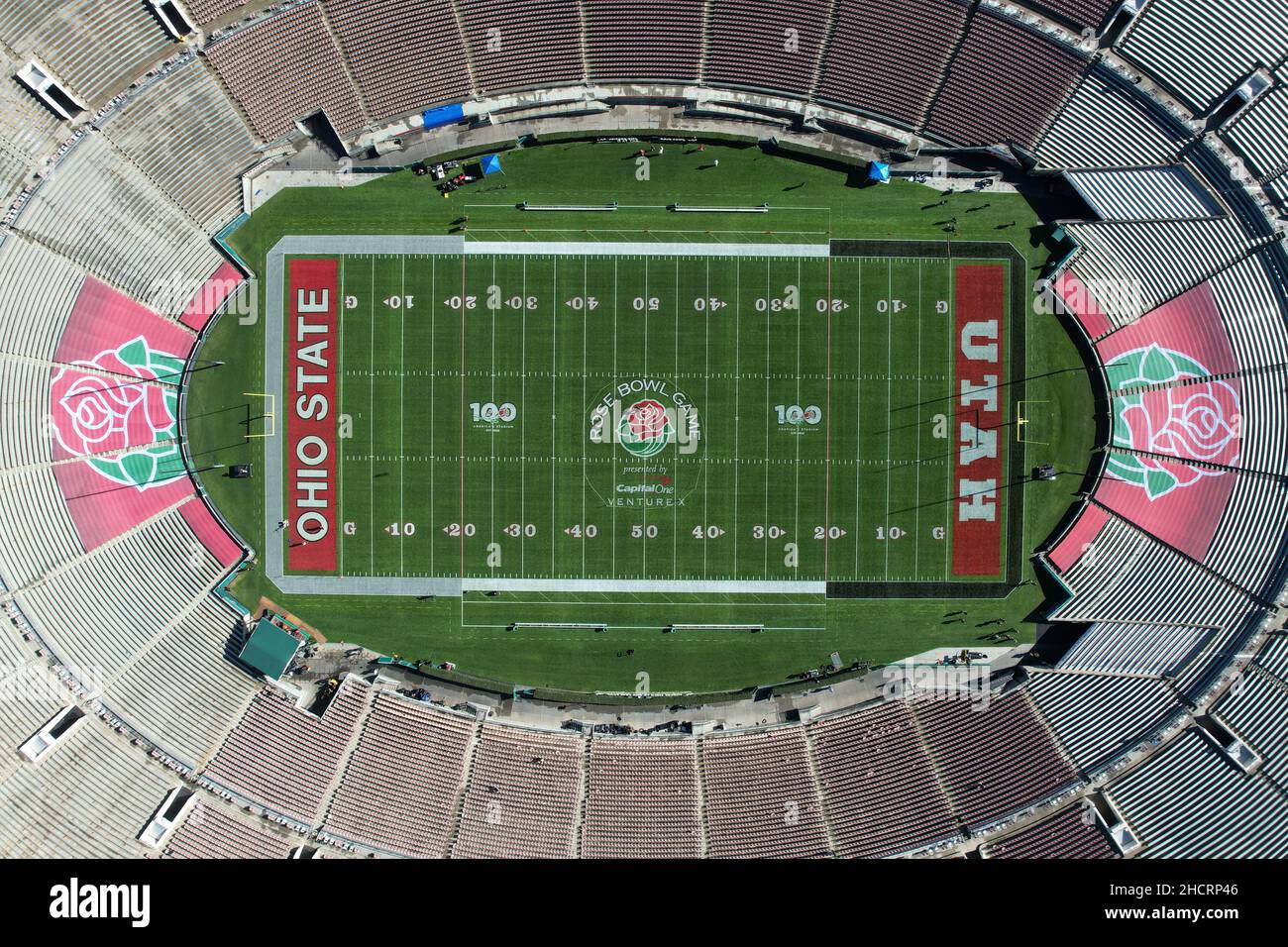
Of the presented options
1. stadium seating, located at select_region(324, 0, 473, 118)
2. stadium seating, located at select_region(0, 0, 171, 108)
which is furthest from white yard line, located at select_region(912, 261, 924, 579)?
stadium seating, located at select_region(0, 0, 171, 108)

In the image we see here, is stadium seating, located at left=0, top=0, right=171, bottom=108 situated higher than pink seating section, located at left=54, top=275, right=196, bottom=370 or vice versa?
stadium seating, located at left=0, top=0, right=171, bottom=108

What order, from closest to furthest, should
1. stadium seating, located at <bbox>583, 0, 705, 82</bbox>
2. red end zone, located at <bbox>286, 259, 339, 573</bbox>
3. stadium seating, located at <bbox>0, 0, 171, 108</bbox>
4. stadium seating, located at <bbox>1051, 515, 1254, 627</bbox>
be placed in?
stadium seating, located at <bbox>0, 0, 171, 108</bbox>, stadium seating, located at <bbox>583, 0, 705, 82</bbox>, stadium seating, located at <bbox>1051, 515, 1254, 627</bbox>, red end zone, located at <bbox>286, 259, 339, 573</bbox>

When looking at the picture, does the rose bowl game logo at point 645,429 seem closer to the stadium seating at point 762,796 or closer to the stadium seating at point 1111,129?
the stadium seating at point 762,796

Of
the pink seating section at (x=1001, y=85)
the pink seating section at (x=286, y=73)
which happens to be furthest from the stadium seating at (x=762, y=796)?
the pink seating section at (x=286, y=73)

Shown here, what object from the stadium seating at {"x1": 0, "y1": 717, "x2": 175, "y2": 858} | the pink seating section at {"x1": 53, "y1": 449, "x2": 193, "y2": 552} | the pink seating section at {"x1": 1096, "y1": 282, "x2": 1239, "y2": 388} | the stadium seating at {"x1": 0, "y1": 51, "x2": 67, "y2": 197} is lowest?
the stadium seating at {"x1": 0, "y1": 717, "x2": 175, "y2": 858}

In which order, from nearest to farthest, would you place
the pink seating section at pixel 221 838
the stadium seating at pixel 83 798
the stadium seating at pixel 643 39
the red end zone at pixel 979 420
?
the stadium seating at pixel 83 798 → the pink seating section at pixel 221 838 → the stadium seating at pixel 643 39 → the red end zone at pixel 979 420

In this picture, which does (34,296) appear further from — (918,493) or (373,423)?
(918,493)

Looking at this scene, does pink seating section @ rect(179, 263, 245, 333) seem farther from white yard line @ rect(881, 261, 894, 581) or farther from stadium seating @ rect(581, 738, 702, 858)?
white yard line @ rect(881, 261, 894, 581)
